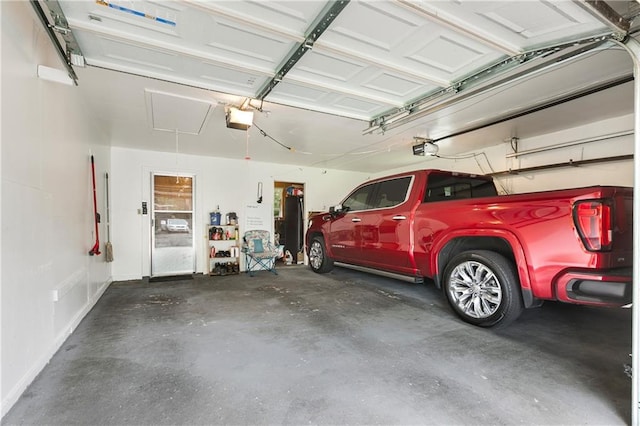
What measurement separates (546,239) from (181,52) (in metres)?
3.18

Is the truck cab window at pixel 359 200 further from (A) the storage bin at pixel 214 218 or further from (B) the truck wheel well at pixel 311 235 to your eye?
(A) the storage bin at pixel 214 218

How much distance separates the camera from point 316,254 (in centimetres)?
585

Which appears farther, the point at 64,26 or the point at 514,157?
the point at 514,157

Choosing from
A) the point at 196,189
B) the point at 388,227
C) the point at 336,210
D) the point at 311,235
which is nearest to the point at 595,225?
the point at 388,227

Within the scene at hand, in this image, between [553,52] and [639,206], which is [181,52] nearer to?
[553,52]

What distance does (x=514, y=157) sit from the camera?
499cm

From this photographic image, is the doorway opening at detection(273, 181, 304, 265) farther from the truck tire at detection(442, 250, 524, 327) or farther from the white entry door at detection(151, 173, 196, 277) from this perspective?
the truck tire at detection(442, 250, 524, 327)

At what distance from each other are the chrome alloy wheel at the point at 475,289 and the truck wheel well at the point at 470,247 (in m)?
0.23

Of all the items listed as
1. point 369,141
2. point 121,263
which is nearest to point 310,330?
point 369,141

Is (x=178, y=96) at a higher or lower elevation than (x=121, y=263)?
higher

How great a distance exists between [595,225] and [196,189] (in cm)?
603

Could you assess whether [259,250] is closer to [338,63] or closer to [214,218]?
[214,218]

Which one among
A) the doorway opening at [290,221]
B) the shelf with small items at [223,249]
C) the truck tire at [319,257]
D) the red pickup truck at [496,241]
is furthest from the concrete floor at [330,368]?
the doorway opening at [290,221]

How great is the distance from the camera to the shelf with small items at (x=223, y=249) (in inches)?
235
